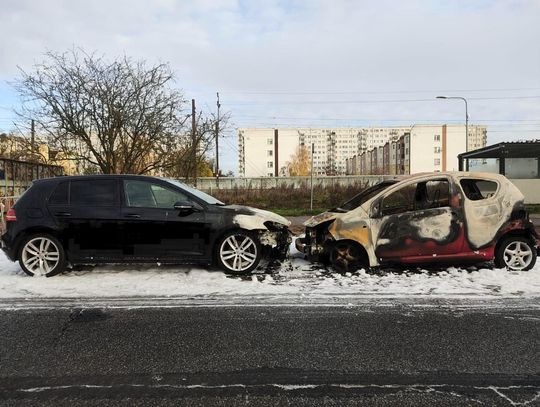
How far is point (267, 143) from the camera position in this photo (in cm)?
11162

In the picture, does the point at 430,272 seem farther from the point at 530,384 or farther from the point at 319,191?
the point at 319,191

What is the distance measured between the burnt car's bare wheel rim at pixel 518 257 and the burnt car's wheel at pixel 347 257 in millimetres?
2231

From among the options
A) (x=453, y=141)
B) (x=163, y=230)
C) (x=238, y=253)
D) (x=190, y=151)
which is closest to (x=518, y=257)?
(x=238, y=253)

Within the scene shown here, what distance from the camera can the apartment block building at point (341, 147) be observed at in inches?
3853

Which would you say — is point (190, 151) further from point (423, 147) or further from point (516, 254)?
point (423, 147)

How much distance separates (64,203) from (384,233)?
4933 mm

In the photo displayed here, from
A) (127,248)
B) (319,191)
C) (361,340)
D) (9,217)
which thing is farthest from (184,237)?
(319,191)

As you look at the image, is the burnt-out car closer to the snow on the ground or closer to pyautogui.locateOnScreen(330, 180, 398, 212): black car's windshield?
pyautogui.locateOnScreen(330, 180, 398, 212): black car's windshield

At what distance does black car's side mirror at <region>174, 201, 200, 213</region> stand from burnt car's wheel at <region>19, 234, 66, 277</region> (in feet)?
6.07

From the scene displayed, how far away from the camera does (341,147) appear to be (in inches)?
5408

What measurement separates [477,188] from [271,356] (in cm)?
480

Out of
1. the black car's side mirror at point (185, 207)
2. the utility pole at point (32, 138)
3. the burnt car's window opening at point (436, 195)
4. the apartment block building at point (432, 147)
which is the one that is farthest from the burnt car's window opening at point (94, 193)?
the apartment block building at point (432, 147)

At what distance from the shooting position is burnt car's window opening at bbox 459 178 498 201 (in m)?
7.10

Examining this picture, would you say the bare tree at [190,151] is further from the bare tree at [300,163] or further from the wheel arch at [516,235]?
the bare tree at [300,163]
